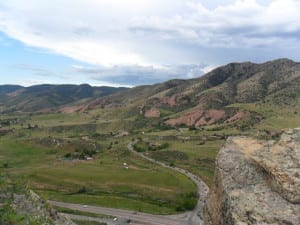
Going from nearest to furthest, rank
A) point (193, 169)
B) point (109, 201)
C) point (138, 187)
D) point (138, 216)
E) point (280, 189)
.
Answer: point (280, 189) < point (138, 216) < point (109, 201) < point (138, 187) < point (193, 169)

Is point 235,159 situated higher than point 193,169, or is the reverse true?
point 235,159

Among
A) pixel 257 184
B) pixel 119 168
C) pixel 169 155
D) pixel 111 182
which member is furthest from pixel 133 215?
pixel 257 184

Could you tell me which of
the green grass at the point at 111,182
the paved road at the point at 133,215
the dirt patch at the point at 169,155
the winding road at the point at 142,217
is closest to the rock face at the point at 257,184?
the winding road at the point at 142,217

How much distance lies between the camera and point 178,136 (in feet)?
638

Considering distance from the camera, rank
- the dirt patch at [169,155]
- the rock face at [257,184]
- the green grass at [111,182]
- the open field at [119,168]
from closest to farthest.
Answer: the rock face at [257,184] < the green grass at [111,182] < the open field at [119,168] < the dirt patch at [169,155]

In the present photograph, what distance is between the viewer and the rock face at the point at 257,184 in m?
10.9

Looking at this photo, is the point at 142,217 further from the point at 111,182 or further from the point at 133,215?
the point at 111,182

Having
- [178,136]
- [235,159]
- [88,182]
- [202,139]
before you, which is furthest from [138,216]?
[178,136]

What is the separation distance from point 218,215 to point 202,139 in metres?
168

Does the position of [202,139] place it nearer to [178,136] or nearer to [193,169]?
[178,136]

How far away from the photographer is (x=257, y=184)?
1197 centimetres

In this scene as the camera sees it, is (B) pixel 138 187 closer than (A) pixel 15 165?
Yes

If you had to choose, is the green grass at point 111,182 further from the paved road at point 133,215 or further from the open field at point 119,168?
the paved road at point 133,215

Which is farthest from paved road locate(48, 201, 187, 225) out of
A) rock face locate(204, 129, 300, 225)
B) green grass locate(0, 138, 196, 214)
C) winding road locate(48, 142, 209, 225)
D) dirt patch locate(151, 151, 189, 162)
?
rock face locate(204, 129, 300, 225)
